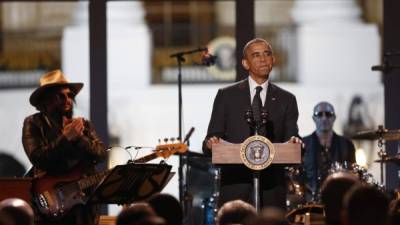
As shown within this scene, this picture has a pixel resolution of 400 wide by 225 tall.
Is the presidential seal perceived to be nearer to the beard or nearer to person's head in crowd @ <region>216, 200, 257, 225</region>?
person's head in crowd @ <region>216, 200, 257, 225</region>

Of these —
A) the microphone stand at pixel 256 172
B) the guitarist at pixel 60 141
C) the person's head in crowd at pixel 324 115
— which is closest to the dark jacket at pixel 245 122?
the microphone stand at pixel 256 172

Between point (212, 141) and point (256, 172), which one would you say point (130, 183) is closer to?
point (212, 141)

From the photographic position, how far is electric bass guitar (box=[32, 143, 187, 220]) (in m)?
9.20

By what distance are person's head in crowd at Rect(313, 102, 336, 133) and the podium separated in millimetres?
4228

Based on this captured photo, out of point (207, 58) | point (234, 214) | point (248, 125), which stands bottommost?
point (234, 214)

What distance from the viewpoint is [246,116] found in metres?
7.95

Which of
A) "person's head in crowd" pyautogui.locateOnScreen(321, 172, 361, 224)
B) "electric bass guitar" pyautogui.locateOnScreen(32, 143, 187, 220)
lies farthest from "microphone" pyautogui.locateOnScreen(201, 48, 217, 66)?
"person's head in crowd" pyautogui.locateOnScreen(321, 172, 361, 224)

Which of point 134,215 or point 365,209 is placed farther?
point 134,215

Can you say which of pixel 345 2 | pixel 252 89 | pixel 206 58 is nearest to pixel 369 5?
pixel 345 2

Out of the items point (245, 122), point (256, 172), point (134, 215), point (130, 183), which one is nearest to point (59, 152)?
point (130, 183)

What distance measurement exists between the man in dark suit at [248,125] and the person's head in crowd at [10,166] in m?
5.47

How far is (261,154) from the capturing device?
25.8 ft

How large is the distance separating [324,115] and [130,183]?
387cm

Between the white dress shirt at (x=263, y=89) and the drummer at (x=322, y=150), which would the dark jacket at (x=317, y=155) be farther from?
the white dress shirt at (x=263, y=89)
